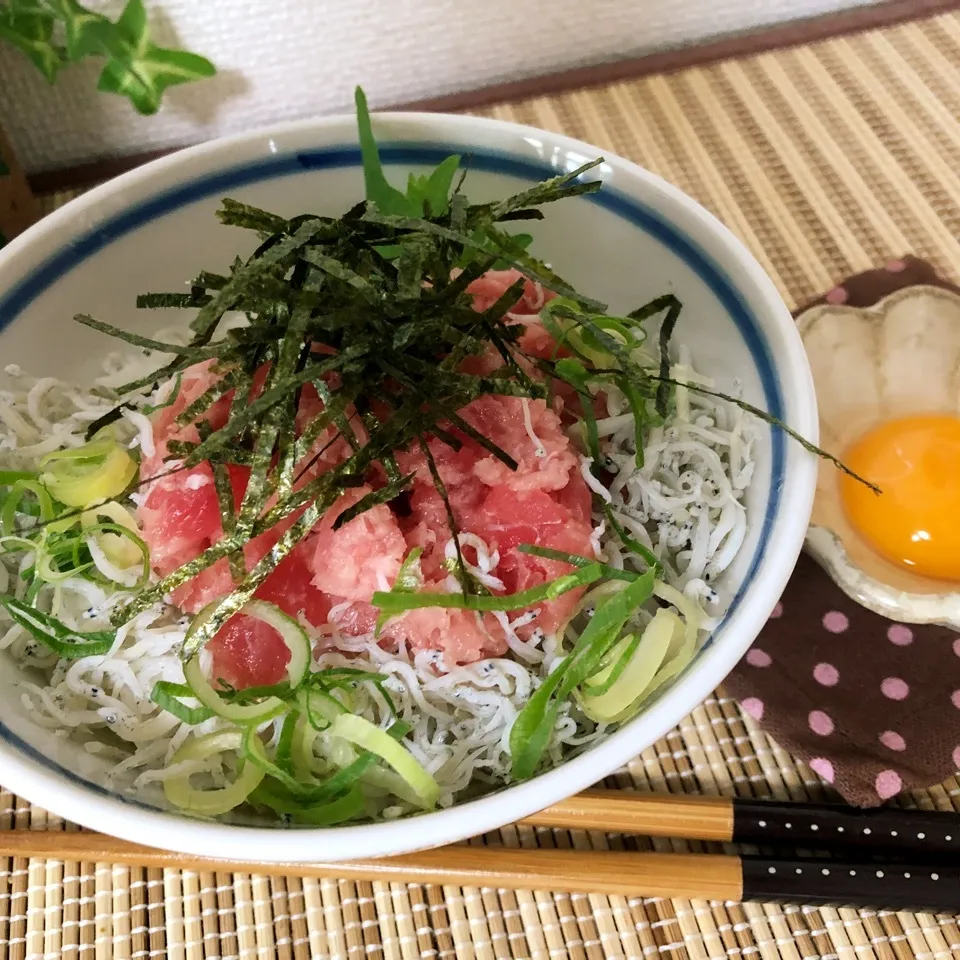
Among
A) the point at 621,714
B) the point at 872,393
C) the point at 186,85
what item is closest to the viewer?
the point at 621,714

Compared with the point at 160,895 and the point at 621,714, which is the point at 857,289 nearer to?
the point at 621,714

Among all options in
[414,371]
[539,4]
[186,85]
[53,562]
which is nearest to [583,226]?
[414,371]

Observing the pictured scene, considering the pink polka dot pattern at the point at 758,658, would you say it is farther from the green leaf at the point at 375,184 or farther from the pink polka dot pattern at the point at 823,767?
the green leaf at the point at 375,184

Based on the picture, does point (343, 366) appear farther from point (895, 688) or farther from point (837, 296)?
point (837, 296)

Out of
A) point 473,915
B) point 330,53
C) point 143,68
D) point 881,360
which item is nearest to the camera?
point 473,915

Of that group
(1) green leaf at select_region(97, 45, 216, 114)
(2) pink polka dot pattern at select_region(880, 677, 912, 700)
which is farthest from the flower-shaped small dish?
(1) green leaf at select_region(97, 45, 216, 114)

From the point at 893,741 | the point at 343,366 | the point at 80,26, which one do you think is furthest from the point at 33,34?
the point at 893,741
